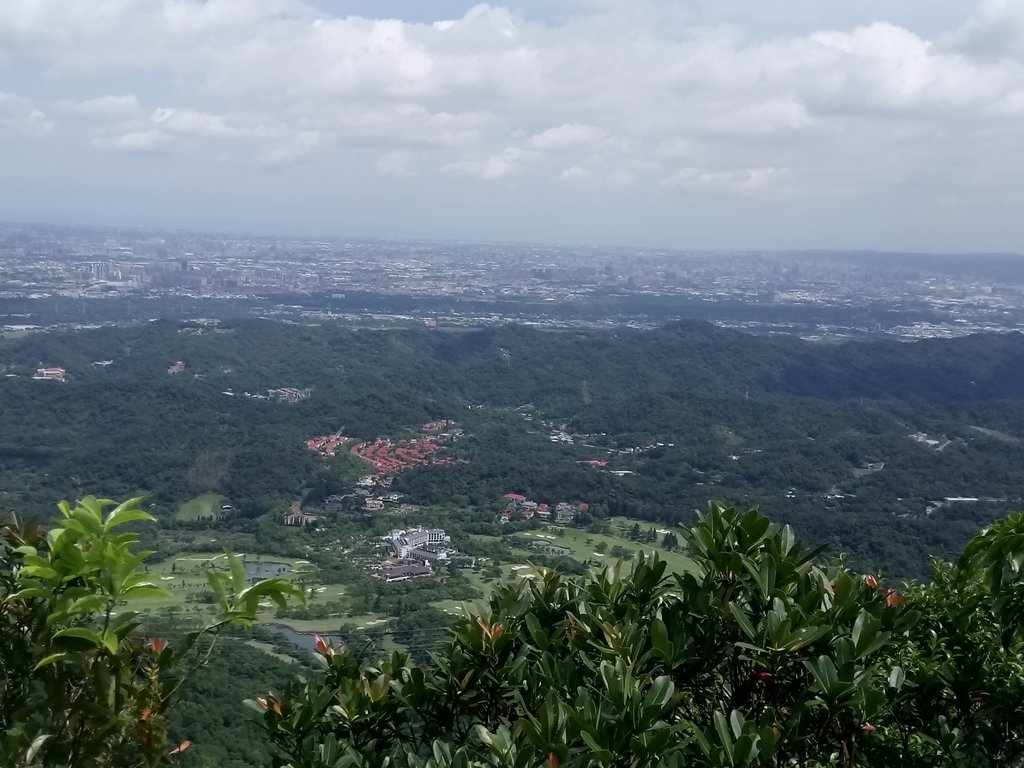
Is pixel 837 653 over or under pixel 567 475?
over

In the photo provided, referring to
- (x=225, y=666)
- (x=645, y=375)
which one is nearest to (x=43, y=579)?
(x=225, y=666)

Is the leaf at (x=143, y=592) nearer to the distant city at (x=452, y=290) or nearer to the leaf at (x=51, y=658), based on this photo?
the leaf at (x=51, y=658)

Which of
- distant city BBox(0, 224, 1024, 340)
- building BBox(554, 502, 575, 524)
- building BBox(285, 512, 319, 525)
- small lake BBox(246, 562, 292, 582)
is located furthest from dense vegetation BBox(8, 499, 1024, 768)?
distant city BBox(0, 224, 1024, 340)

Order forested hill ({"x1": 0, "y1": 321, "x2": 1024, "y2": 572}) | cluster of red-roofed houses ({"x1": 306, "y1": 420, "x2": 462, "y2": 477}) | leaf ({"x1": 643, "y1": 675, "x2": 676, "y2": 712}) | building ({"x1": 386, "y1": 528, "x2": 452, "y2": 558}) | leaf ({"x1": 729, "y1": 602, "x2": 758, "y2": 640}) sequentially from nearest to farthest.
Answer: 1. leaf ({"x1": 643, "y1": 675, "x2": 676, "y2": 712})
2. leaf ({"x1": 729, "y1": 602, "x2": 758, "y2": 640})
3. building ({"x1": 386, "y1": 528, "x2": 452, "y2": 558})
4. forested hill ({"x1": 0, "y1": 321, "x2": 1024, "y2": 572})
5. cluster of red-roofed houses ({"x1": 306, "y1": 420, "x2": 462, "y2": 477})

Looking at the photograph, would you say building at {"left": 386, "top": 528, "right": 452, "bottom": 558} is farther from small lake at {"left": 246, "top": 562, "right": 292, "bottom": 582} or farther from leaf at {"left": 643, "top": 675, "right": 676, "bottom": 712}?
leaf at {"left": 643, "top": 675, "right": 676, "bottom": 712}

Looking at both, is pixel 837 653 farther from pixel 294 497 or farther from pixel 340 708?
pixel 294 497

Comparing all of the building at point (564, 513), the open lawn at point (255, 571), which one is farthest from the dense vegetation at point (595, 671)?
the building at point (564, 513)
